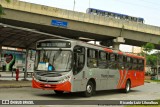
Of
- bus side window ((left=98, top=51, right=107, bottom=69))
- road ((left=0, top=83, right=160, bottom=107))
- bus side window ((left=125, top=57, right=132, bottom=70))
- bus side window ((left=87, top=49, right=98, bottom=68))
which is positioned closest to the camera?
road ((left=0, top=83, right=160, bottom=107))

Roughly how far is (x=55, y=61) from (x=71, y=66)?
83 cm

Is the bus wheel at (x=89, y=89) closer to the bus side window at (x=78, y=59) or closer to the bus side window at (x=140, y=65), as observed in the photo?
the bus side window at (x=78, y=59)

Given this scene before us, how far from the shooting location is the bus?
16.4 m

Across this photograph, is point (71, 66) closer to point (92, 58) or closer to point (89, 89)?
point (92, 58)

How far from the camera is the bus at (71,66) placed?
1638 centimetres

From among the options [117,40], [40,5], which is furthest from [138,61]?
[117,40]

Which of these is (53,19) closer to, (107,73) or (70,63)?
(107,73)

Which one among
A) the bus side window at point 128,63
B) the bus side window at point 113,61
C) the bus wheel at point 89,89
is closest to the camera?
the bus wheel at point 89,89

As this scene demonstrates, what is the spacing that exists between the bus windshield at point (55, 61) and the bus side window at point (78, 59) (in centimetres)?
37

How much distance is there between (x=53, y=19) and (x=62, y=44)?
27181 millimetres

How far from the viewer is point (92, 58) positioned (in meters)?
18.4

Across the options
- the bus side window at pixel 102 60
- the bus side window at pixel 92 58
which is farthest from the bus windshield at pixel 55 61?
the bus side window at pixel 102 60

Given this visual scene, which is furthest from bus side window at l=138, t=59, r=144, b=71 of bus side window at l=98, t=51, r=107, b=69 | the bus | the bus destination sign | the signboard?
the signboard

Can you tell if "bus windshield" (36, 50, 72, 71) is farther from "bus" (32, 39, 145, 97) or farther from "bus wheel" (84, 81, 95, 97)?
"bus wheel" (84, 81, 95, 97)
